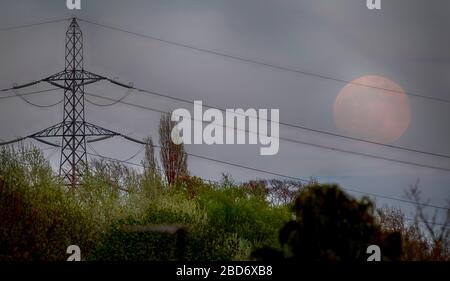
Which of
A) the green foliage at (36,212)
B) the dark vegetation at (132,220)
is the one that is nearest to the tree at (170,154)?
the dark vegetation at (132,220)

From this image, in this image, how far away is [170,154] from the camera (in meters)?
33.9

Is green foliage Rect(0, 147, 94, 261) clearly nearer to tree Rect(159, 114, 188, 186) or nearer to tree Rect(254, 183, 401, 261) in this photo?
tree Rect(254, 183, 401, 261)

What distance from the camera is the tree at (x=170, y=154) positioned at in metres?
33.1

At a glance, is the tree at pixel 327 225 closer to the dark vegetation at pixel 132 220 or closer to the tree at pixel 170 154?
the dark vegetation at pixel 132 220

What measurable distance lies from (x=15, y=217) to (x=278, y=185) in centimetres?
1925

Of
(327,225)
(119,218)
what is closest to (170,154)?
(119,218)

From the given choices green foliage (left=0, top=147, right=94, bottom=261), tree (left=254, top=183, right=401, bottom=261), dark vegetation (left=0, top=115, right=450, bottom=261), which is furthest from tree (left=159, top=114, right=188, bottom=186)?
tree (left=254, top=183, right=401, bottom=261)

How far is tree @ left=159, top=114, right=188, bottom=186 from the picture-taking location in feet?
109

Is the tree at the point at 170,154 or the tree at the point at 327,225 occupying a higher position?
the tree at the point at 170,154

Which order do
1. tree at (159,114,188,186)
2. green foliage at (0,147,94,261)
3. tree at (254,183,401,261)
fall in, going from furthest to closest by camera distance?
tree at (159,114,188,186) → green foliage at (0,147,94,261) → tree at (254,183,401,261)

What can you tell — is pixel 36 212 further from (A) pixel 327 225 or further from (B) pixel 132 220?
(A) pixel 327 225

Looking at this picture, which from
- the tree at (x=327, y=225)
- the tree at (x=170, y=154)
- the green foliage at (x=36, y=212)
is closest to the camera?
the tree at (x=327, y=225)

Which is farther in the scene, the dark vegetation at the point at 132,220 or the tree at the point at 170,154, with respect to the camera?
the tree at the point at 170,154
